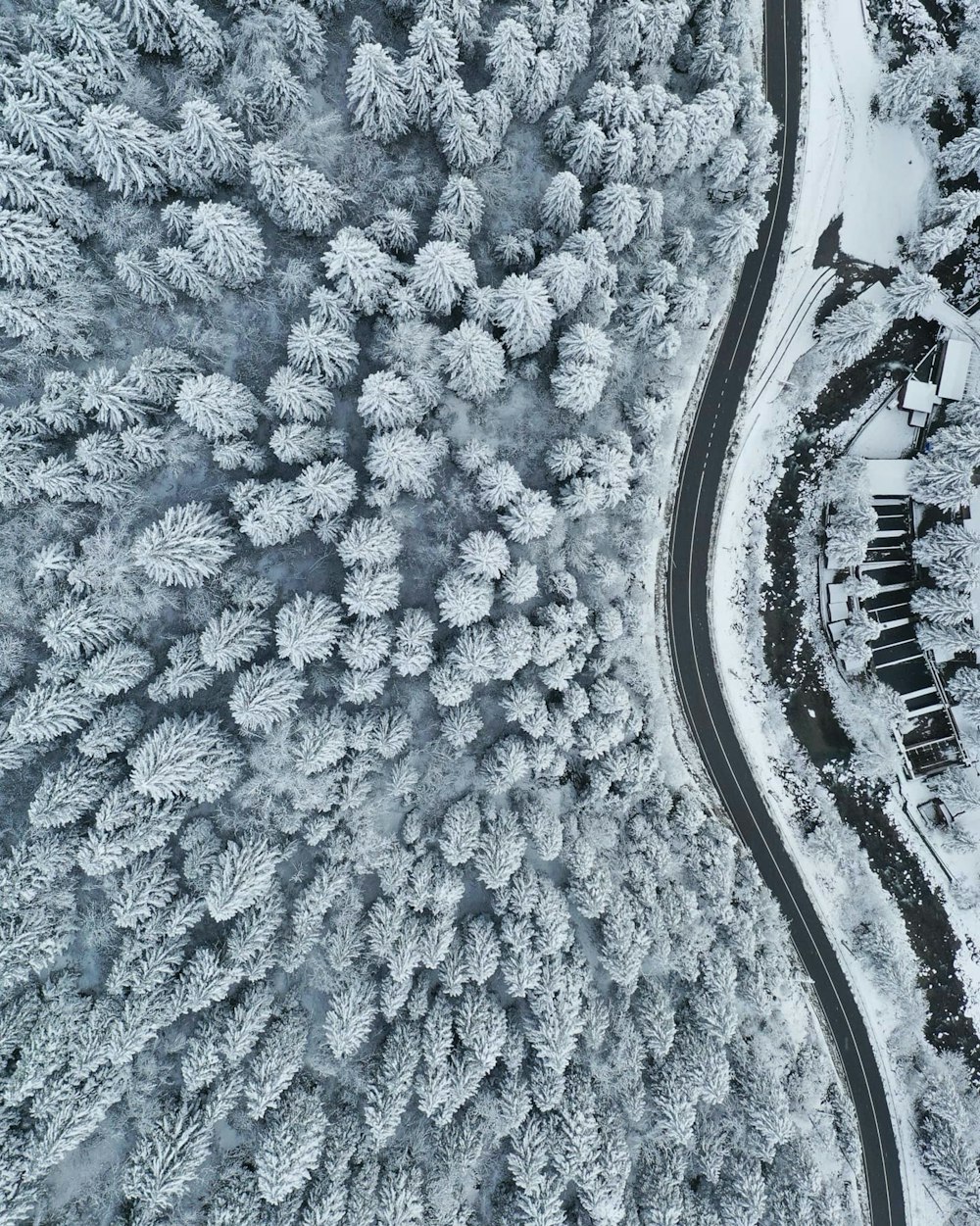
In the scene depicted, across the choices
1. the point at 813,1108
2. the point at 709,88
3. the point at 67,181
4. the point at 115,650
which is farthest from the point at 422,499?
the point at 813,1108

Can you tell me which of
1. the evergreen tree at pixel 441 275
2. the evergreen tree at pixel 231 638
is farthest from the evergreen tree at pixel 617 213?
the evergreen tree at pixel 231 638

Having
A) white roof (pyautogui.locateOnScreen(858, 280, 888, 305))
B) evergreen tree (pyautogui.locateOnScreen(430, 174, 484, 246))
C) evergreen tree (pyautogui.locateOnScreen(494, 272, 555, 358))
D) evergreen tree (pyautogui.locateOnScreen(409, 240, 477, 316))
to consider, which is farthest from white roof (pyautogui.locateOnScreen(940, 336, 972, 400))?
evergreen tree (pyautogui.locateOnScreen(430, 174, 484, 246))

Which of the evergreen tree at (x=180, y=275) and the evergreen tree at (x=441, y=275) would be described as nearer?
the evergreen tree at (x=441, y=275)

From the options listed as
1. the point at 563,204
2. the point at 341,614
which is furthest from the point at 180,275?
the point at 563,204

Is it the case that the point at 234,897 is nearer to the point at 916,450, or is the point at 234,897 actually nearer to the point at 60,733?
the point at 60,733

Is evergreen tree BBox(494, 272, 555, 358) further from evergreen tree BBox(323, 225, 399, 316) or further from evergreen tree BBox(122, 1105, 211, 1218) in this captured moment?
evergreen tree BBox(122, 1105, 211, 1218)

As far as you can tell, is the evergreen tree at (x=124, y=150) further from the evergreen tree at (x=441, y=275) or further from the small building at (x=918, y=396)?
the small building at (x=918, y=396)
